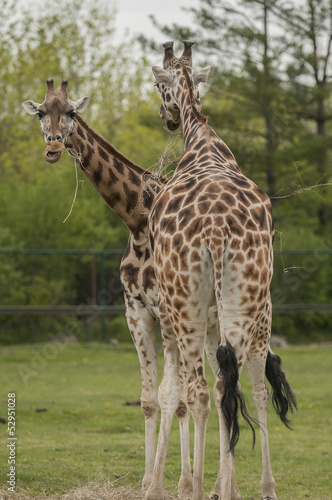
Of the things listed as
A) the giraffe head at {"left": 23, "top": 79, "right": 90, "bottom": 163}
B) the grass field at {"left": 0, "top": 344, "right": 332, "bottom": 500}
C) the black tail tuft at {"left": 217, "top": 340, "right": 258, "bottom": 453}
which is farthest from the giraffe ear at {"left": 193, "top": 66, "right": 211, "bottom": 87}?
the grass field at {"left": 0, "top": 344, "right": 332, "bottom": 500}

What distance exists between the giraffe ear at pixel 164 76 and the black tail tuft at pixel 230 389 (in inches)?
103

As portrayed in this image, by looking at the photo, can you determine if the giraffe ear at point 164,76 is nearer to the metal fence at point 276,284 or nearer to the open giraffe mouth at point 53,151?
the open giraffe mouth at point 53,151

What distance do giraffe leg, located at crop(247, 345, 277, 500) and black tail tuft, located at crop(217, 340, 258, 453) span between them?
3.02 feet

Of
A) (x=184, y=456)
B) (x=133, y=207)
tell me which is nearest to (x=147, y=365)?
(x=184, y=456)

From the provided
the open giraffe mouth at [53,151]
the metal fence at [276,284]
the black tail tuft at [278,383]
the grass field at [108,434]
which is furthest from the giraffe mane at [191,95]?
the metal fence at [276,284]

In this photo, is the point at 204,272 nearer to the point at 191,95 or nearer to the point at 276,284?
the point at 191,95

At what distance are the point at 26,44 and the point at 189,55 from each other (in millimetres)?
22353

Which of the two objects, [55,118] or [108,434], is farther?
[108,434]

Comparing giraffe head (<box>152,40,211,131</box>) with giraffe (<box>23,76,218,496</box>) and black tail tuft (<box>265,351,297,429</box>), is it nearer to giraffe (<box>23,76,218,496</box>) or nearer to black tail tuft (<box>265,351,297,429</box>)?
giraffe (<box>23,76,218,496</box>)

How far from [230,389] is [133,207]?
2156mm

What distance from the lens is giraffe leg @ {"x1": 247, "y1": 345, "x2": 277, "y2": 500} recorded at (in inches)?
214

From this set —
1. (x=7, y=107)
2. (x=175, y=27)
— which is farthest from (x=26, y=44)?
(x=175, y=27)

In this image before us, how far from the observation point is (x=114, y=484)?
20.2ft

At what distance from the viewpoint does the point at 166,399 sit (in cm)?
508
